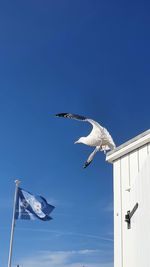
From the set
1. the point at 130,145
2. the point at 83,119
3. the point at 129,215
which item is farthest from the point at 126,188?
the point at 83,119

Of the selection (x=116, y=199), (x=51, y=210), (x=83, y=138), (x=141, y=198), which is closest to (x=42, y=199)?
(x=51, y=210)

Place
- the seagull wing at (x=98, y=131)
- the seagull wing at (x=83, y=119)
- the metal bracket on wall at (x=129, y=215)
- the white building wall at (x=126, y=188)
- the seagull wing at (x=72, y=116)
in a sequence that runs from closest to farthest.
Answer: the metal bracket on wall at (x=129, y=215), the white building wall at (x=126, y=188), the seagull wing at (x=98, y=131), the seagull wing at (x=83, y=119), the seagull wing at (x=72, y=116)

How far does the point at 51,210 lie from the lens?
19328 millimetres

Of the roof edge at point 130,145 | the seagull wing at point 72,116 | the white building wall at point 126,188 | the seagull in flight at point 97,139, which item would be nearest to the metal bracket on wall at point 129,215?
the white building wall at point 126,188

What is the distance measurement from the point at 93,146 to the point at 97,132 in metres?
0.39

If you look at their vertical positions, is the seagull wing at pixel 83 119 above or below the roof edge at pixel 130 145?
above

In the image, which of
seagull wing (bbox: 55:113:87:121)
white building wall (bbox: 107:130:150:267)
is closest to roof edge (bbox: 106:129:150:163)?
white building wall (bbox: 107:130:150:267)

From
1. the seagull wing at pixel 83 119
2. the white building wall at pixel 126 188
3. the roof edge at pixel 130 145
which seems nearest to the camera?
the white building wall at pixel 126 188

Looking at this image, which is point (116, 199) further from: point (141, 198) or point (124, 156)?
point (141, 198)

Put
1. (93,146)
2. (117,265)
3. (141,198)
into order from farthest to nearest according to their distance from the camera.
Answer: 1. (93,146)
2. (117,265)
3. (141,198)

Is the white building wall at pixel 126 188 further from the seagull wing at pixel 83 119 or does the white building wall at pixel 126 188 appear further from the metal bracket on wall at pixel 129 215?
the seagull wing at pixel 83 119

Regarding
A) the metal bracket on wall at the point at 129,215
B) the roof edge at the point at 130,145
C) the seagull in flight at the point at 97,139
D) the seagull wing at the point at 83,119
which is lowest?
the metal bracket on wall at the point at 129,215

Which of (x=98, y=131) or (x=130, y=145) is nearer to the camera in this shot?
(x=130, y=145)

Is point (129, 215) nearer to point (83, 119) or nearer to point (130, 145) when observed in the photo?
point (130, 145)
